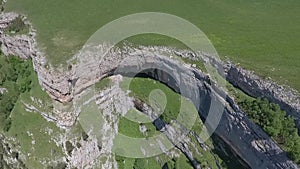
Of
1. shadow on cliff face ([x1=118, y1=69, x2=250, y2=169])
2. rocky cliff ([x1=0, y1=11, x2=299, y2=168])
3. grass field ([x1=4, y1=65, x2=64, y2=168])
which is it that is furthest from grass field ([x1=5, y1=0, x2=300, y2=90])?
grass field ([x1=4, y1=65, x2=64, y2=168])

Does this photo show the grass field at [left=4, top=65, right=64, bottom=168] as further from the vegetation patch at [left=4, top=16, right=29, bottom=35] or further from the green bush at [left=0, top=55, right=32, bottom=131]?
the vegetation patch at [left=4, top=16, right=29, bottom=35]

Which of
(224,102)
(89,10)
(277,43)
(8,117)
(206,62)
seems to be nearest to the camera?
→ (224,102)

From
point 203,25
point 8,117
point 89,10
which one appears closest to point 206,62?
point 203,25

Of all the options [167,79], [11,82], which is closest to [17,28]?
[11,82]

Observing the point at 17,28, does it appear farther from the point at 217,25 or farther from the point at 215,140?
the point at 215,140

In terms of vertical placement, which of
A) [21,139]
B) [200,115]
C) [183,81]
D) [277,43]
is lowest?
[21,139]

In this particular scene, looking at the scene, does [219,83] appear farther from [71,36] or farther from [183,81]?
[71,36]

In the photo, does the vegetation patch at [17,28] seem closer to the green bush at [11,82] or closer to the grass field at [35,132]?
the green bush at [11,82]

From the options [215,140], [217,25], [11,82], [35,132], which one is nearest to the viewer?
[215,140]

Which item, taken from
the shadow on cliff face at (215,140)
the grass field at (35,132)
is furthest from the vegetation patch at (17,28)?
the shadow on cliff face at (215,140)
